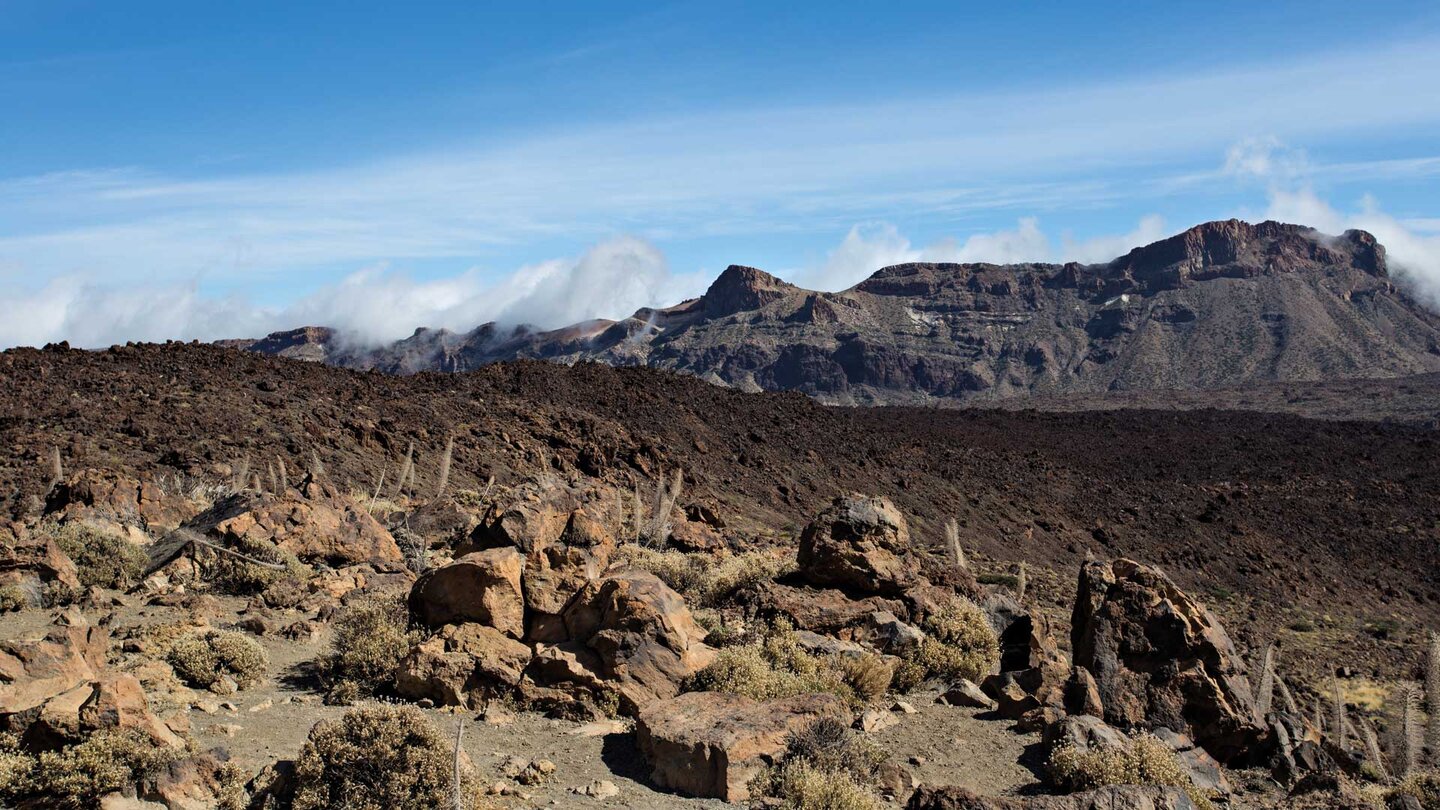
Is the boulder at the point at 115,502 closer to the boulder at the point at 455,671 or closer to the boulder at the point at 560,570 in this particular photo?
the boulder at the point at 560,570

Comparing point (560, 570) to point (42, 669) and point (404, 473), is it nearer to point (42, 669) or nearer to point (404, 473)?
point (42, 669)

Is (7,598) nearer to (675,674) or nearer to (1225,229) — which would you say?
(675,674)

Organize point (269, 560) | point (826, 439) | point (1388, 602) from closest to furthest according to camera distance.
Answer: point (269, 560) < point (1388, 602) < point (826, 439)

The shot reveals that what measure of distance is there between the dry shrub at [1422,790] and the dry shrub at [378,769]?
7.07 metres

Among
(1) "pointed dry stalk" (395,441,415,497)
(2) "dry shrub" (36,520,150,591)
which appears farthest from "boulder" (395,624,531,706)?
(1) "pointed dry stalk" (395,441,415,497)

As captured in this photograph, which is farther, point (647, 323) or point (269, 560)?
point (647, 323)

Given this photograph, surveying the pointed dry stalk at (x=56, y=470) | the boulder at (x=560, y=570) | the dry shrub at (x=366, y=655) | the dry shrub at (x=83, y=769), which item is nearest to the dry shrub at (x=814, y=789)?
the boulder at (x=560, y=570)

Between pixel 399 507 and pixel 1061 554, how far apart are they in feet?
76.9

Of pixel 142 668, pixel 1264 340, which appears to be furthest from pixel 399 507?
pixel 1264 340

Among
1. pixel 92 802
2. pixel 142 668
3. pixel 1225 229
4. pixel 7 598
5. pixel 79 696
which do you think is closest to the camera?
pixel 92 802

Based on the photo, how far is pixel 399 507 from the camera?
72.0ft

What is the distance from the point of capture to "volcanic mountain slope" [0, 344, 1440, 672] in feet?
84.5

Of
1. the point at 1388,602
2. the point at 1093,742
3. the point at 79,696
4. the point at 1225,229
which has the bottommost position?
the point at 1388,602

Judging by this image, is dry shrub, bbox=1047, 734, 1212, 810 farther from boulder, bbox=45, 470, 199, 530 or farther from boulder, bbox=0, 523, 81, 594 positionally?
boulder, bbox=45, 470, 199, 530
